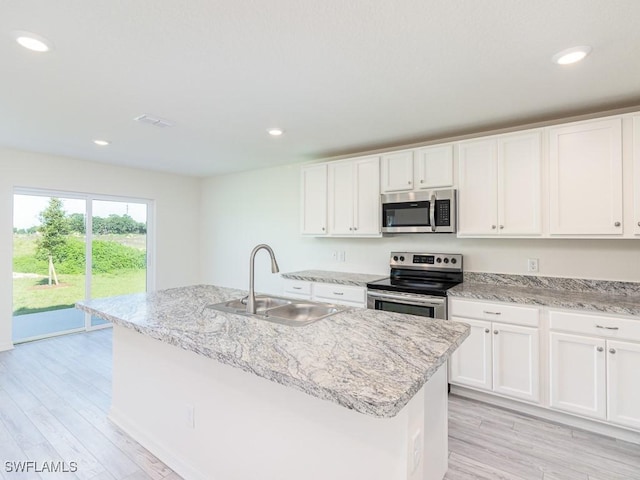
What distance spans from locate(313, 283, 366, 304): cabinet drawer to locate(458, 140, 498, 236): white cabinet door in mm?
1108

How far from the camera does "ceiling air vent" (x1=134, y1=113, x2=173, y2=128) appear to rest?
2830 mm

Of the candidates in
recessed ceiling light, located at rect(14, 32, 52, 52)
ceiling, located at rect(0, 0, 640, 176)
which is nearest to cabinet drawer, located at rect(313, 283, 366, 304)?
ceiling, located at rect(0, 0, 640, 176)

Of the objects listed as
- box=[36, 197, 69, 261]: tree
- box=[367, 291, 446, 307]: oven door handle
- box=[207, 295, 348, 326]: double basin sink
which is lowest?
box=[367, 291, 446, 307]: oven door handle

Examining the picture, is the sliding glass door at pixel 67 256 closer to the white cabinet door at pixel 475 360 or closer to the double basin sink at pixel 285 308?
the double basin sink at pixel 285 308

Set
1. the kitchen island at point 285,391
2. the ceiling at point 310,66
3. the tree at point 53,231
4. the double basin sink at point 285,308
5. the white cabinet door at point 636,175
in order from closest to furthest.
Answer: the kitchen island at point 285,391, the ceiling at point 310,66, the double basin sink at point 285,308, the white cabinet door at point 636,175, the tree at point 53,231

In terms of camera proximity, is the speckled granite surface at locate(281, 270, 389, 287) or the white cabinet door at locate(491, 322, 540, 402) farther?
the speckled granite surface at locate(281, 270, 389, 287)

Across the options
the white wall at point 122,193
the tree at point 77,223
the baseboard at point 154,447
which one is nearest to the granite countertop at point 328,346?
the baseboard at point 154,447

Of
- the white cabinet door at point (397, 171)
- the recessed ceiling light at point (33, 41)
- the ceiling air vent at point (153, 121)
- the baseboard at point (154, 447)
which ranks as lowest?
the baseboard at point (154, 447)

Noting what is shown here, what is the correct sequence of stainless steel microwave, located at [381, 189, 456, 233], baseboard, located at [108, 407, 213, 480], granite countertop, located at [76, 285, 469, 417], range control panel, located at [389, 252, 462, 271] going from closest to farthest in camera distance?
granite countertop, located at [76, 285, 469, 417] → baseboard, located at [108, 407, 213, 480] → stainless steel microwave, located at [381, 189, 456, 233] → range control panel, located at [389, 252, 462, 271]

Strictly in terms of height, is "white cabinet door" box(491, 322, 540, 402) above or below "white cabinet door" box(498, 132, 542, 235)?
below

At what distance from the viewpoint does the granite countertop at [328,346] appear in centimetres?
104

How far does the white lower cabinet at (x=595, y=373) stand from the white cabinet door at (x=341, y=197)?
81.9 inches

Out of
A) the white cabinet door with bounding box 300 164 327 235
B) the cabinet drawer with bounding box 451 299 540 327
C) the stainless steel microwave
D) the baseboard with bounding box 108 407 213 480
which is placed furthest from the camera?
the white cabinet door with bounding box 300 164 327 235

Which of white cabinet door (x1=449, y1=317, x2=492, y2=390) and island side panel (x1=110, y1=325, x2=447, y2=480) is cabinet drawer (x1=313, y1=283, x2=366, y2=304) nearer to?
white cabinet door (x1=449, y1=317, x2=492, y2=390)
